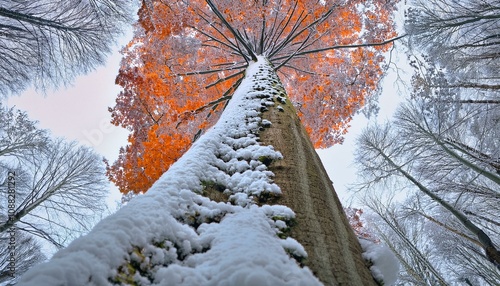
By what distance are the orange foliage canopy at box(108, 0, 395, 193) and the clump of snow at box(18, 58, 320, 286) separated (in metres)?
3.67

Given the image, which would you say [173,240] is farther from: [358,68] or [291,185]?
[358,68]

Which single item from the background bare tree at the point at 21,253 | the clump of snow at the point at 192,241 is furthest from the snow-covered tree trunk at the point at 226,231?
the background bare tree at the point at 21,253

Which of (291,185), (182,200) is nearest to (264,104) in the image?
(291,185)

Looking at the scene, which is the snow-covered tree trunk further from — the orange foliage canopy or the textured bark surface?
the orange foliage canopy

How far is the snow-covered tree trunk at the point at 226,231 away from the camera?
687mm

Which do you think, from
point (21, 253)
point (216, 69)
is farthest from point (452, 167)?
point (21, 253)

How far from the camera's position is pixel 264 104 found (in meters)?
2.49

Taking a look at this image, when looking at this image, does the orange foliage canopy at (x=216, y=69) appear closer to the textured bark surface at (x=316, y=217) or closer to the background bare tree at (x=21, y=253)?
the textured bark surface at (x=316, y=217)

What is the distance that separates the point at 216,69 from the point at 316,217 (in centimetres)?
608

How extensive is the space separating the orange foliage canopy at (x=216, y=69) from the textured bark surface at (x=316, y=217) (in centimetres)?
334

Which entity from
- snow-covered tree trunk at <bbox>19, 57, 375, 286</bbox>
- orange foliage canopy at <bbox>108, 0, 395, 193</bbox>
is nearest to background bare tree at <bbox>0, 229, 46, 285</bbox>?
orange foliage canopy at <bbox>108, 0, 395, 193</bbox>

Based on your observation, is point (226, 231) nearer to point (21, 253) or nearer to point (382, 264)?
point (382, 264)

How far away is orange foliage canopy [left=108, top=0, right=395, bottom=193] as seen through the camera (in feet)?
17.8

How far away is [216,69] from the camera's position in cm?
677
